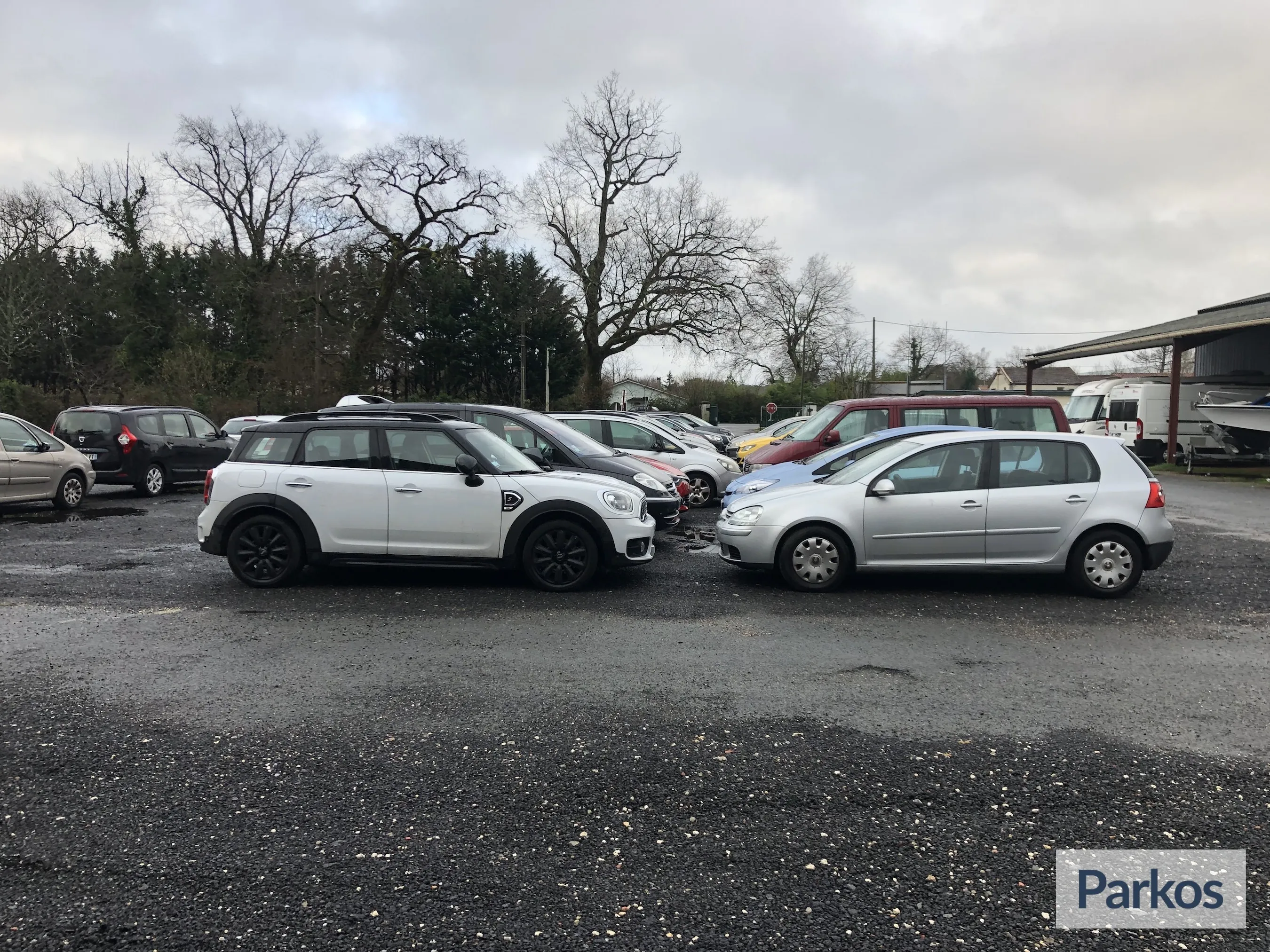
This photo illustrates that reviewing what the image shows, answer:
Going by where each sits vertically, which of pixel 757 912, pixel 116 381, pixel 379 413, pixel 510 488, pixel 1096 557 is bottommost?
pixel 757 912

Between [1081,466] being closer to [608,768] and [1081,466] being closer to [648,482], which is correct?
[648,482]

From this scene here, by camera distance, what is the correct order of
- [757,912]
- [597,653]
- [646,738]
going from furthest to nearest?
[597,653] → [646,738] → [757,912]

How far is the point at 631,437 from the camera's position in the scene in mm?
14359

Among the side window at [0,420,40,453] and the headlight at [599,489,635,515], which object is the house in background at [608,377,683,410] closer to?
the side window at [0,420,40,453]

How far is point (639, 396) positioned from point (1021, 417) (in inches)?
2864

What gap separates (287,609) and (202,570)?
2.38 metres

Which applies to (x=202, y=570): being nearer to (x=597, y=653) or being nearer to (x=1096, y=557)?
(x=597, y=653)

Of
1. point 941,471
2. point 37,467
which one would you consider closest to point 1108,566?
point 941,471

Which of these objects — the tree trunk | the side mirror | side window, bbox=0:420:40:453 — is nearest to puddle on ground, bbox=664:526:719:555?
the side mirror

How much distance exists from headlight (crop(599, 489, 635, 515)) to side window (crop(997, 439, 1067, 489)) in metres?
3.40

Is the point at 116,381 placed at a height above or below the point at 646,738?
above

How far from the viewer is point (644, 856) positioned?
3.15 metres

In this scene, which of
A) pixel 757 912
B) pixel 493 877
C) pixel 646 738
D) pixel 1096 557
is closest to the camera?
pixel 757 912

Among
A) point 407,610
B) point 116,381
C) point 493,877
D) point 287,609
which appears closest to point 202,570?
point 287,609
